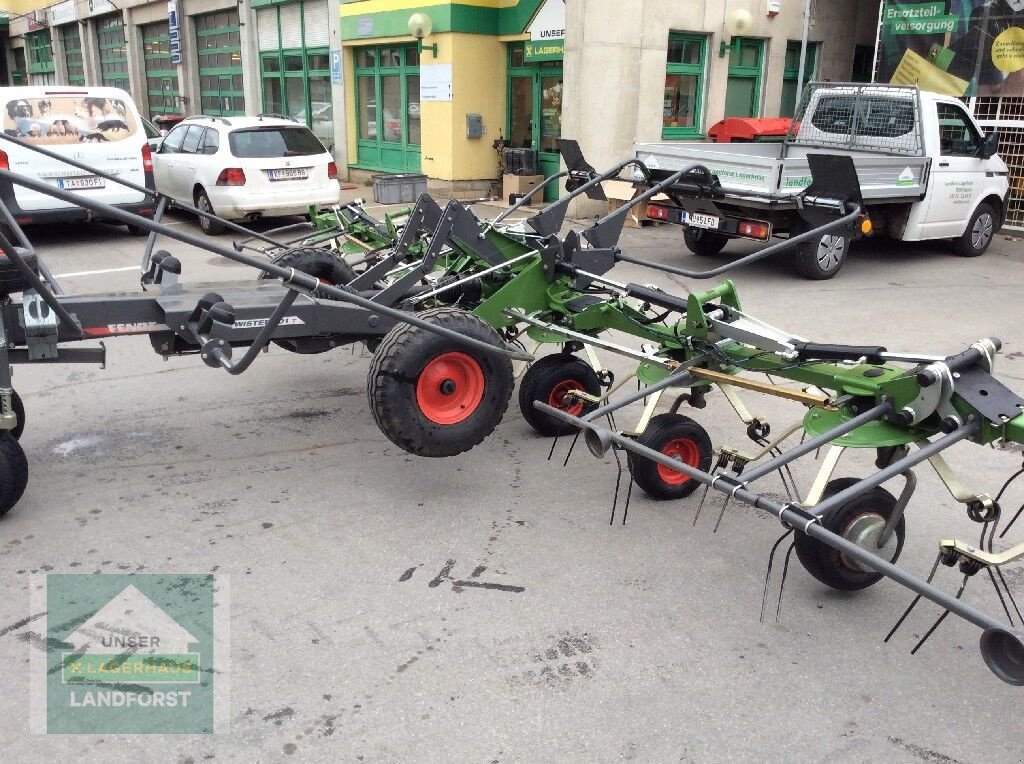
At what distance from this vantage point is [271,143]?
12.7m

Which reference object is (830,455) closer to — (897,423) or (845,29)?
(897,423)

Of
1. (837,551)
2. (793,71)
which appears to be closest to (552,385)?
(837,551)

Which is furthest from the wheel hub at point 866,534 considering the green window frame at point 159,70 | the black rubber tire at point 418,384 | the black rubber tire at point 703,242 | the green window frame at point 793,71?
the green window frame at point 159,70

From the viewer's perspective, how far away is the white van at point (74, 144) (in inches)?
442

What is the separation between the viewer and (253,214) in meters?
12.7

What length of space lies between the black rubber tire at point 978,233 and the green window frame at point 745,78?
5.11 m

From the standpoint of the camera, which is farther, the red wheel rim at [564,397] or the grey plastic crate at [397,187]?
the grey plastic crate at [397,187]

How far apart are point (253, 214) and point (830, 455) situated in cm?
1053

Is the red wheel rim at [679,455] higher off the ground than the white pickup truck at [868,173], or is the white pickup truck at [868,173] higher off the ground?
the white pickup truck at [868,173]

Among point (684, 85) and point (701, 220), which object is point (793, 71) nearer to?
point (684, 85)

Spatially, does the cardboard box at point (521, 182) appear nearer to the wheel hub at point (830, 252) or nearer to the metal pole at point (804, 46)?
the metal pole at point (804, 46)

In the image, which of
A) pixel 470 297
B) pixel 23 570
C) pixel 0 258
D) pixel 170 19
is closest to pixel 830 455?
pixel 470 297

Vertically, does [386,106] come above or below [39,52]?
below

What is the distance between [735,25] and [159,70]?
18.1m
